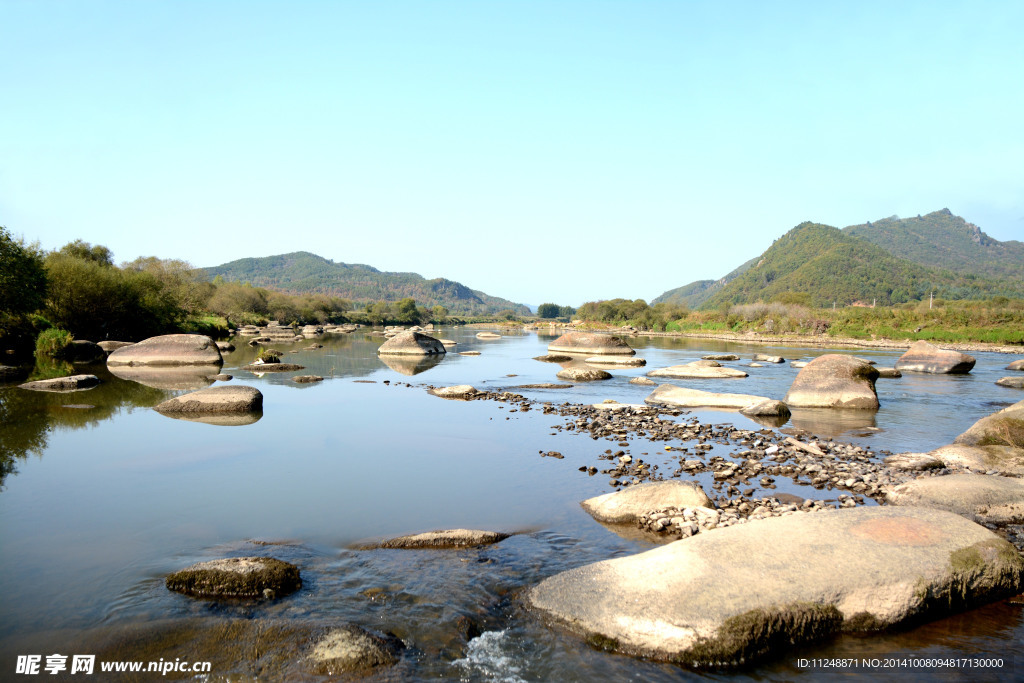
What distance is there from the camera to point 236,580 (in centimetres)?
708

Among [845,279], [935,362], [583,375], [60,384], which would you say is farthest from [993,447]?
[845,279]

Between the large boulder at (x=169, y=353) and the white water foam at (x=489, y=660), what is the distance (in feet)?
115

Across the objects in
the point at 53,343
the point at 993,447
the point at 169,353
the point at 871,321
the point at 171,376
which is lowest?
the point at 993,447

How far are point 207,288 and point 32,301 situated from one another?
54.7 meters

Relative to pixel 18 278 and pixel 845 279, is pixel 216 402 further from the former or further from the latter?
pixel 845 279

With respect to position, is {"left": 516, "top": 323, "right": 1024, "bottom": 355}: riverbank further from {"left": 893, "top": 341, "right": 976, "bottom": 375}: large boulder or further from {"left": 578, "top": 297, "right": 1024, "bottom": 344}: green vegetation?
{"left": 893, "top": 341, "right": 976, "bottom": 375}: large boulder

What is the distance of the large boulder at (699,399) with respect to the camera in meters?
22.0

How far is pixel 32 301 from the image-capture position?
1257 inches

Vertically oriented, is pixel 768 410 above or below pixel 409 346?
below

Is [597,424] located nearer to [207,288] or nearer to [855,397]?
[855,397]

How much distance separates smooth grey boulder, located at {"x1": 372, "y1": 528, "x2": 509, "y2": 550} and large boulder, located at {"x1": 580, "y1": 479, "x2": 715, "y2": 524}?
2.02 m

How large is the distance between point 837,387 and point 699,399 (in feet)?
17.2

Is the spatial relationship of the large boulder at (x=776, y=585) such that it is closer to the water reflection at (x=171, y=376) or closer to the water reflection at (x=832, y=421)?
the water reflection at (x=832, y=421)

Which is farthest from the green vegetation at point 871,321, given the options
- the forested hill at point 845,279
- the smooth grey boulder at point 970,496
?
the smooth grey boulder at point 970,496
